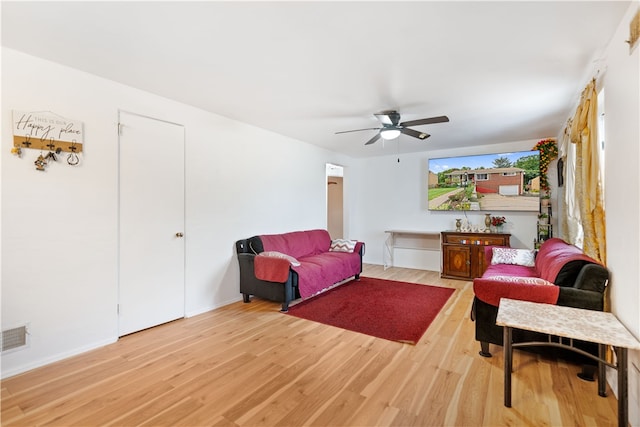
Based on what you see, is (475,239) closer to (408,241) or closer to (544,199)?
(544,199)

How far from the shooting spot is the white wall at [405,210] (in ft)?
17.4

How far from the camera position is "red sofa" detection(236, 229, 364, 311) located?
365 cm

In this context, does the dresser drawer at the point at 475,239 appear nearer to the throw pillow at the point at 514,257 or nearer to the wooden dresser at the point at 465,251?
the wooden dresser at the point at 465,251

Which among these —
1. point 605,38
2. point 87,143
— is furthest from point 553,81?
point 87,143

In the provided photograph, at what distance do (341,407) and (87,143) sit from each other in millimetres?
2958

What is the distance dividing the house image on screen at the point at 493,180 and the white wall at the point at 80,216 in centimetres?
416

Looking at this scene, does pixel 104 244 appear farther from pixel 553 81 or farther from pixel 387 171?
pixel 387 171

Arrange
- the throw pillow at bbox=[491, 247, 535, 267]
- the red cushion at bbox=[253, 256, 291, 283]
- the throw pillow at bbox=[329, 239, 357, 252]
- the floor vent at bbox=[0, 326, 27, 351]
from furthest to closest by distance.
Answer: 1. the throw pillow at bbox=[329, 239, 357, 252]
2. the throw pillow at bbox=[491, 247, 535, 267]
3. the red cushion at bbox=[253, 256, 291, 283]
4. the floor vent at bbox=[0, 326, 27, 351]

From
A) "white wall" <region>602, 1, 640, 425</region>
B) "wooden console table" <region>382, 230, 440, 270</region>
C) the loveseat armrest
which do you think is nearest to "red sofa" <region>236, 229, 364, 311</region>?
"wooden console table" <region>382, 230, 440, 270</region>

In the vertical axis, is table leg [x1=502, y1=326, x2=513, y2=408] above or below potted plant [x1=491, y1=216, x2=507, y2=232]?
below

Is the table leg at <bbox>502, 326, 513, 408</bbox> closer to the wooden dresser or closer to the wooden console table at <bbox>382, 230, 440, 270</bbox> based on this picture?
the wooden dresser

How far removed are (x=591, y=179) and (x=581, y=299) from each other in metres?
0.93

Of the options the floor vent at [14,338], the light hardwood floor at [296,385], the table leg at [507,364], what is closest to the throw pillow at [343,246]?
the light hardwood floor at [296,385]

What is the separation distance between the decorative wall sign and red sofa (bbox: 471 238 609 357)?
141 inches
